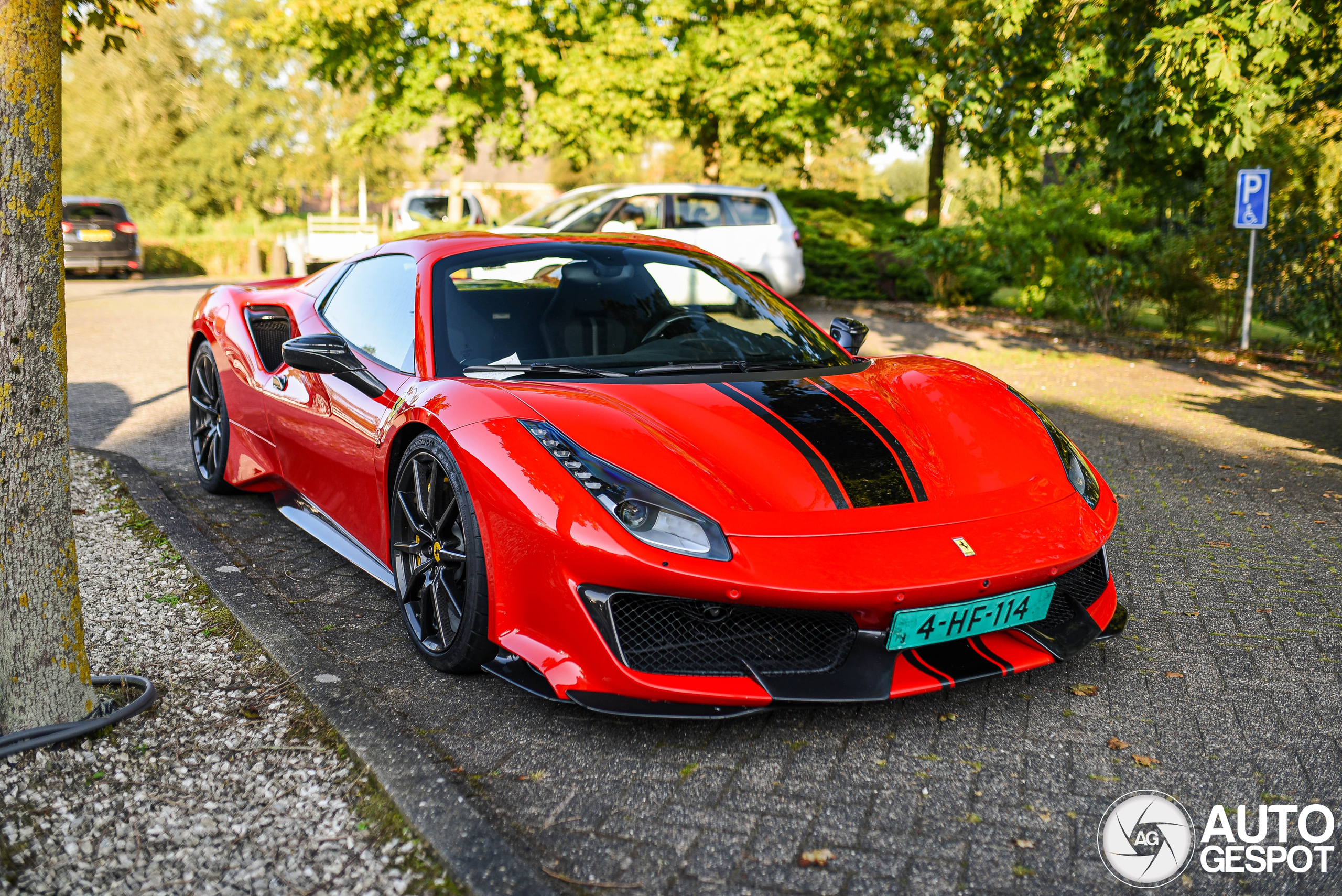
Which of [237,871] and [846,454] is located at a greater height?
[846,454]

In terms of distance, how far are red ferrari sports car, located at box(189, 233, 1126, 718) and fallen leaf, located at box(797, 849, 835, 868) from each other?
36 centimetres

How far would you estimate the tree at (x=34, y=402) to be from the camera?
2.39 meters

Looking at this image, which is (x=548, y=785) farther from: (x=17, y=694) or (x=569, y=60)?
(x=569, y=60)

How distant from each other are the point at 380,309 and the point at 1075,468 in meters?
2.52

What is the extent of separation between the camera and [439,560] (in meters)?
3.06

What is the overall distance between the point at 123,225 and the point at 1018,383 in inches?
792

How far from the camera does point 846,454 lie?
292 cm

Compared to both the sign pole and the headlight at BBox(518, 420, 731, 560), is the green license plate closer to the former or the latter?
the headlight at BBox(518, 420, 731, 560)

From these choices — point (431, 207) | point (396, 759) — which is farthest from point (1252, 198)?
point (431, 207)

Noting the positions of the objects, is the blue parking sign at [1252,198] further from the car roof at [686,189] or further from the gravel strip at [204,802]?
the gravel strip at [204,802]

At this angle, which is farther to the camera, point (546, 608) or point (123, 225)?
point (123, 225)

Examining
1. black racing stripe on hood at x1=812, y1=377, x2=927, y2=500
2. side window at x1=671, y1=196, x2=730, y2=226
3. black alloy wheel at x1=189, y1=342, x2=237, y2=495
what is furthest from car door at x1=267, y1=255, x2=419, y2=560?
side window at x1=671, y1=196, x2=730, y2=226

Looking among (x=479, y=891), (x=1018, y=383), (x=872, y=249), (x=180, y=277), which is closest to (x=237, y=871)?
(x=479, y=891)

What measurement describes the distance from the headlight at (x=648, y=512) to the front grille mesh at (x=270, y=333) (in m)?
2.36
